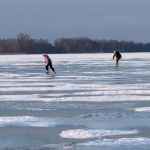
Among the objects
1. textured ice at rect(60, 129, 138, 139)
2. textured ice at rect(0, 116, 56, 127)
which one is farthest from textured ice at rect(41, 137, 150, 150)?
textured ice at rect(0, 116, 56, 127)

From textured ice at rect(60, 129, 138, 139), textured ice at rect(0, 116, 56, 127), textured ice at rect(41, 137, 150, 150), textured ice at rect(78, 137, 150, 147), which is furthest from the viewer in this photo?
textured ice at rect(0, 116, 56, 127)

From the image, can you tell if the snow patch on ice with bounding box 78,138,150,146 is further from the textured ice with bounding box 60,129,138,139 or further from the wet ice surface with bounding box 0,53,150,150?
the textured ice with bounding box 60,129,138,139

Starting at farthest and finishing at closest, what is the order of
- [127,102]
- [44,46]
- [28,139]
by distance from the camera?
[44,46], [127,102], [28,139]

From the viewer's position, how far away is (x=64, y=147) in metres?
5.70

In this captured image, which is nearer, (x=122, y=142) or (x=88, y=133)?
(x=122, y=142)

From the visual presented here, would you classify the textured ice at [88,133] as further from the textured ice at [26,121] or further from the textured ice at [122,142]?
the textured ice at [26,121]

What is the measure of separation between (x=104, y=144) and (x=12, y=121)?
7.77 feet

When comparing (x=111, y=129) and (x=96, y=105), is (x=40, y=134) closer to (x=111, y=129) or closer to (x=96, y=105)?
(x=111, y=129)

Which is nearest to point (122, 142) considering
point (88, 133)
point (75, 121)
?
point (88, 133)

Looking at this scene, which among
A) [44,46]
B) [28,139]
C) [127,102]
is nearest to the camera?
[28,139]

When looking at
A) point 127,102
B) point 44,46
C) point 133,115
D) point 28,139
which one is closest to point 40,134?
point 28,139

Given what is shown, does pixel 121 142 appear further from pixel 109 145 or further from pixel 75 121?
pixel 75 121

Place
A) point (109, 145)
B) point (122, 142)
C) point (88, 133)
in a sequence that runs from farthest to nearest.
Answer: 1. point (88, 133)
2. point (122, 142)
3. point (109, 145)

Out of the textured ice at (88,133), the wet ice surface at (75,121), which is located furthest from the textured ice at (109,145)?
the textured ice at (88,133)
